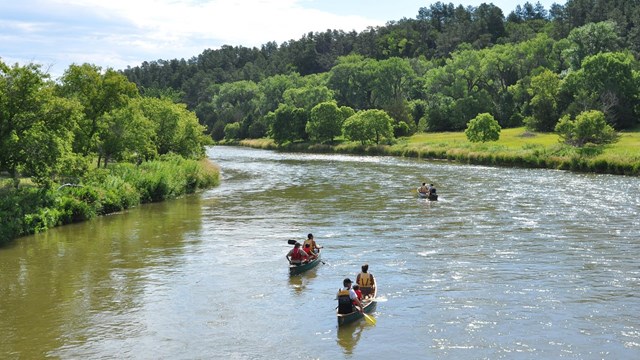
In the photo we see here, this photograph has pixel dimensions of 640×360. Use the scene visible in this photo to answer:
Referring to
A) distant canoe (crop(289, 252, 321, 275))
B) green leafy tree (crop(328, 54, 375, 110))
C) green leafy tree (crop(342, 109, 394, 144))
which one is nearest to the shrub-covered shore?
distant canoe (crop(289, 252, 321, 275))

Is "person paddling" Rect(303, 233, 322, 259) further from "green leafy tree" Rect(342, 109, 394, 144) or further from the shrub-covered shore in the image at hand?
"green leafy tree" Rect(342, 109, 394, 144)

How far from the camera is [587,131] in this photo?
8662 centimetres

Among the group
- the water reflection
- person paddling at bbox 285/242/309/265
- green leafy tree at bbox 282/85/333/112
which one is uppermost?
green leafy tree at bbox 282/85/333/112

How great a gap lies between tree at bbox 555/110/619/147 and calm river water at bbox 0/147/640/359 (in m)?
35.7

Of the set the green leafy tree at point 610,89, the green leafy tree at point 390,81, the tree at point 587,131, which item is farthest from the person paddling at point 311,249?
the green leafy tree at point 390,81

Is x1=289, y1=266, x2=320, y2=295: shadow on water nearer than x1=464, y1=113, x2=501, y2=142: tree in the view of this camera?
Yes

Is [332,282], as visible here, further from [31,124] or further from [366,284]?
[31,124]

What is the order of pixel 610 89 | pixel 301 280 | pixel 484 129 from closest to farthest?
pixel 301 280 → pixel 484 129 → pixel 610 89

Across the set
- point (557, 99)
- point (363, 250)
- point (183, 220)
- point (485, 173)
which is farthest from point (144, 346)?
point (557, 99)

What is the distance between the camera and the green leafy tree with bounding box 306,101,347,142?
141 metres

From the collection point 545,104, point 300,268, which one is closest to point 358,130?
point 545,104

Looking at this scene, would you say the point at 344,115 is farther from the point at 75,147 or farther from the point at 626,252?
the point at 626,252

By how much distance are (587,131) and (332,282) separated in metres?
69.5

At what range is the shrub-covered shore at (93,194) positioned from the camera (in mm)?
38469
